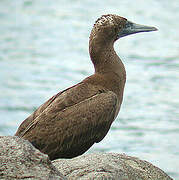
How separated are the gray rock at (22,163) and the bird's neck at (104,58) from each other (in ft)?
10.1

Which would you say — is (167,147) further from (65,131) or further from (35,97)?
(65,131)

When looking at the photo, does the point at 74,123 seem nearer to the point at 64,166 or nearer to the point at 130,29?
the point at 64,166

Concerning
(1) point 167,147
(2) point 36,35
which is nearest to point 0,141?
(1) point 167,147

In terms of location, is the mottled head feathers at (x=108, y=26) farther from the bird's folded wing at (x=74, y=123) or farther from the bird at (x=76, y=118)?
the bird's folded wing at (x=74, y=123)

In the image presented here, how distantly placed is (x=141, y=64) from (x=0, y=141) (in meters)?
14.1

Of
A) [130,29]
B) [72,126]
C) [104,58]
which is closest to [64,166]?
[72,126]

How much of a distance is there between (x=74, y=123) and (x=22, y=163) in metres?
2.25

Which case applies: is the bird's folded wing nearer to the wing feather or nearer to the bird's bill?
the wing feather

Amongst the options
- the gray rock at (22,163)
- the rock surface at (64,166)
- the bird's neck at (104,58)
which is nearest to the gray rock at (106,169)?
the rock surface at (64,166)

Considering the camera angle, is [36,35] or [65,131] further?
[36,35]

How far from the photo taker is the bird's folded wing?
307 inches

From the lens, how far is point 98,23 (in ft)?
29.1

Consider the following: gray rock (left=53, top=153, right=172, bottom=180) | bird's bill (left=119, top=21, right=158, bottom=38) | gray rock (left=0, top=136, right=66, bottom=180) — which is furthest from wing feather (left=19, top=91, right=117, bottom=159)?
gray rock (left=0, top=136, right=66, bottom=180)

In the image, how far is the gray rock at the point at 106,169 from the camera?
6328 mm
